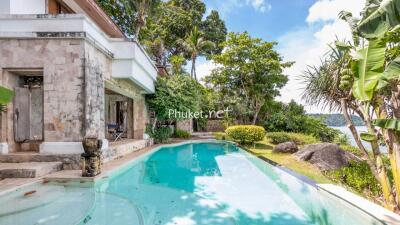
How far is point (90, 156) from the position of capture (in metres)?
6.16

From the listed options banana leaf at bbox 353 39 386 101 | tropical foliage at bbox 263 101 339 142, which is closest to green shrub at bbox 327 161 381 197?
banana leaf at bbox 353 39 386 101

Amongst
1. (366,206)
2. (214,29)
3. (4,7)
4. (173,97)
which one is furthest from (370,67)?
(214,29)

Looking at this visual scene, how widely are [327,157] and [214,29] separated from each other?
28359mm

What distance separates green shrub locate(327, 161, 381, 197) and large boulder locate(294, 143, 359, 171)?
1.66 ft

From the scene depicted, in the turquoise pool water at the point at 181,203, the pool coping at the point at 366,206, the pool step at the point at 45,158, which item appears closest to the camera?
the pool coping at the point at 366,206

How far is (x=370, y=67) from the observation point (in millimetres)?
3236

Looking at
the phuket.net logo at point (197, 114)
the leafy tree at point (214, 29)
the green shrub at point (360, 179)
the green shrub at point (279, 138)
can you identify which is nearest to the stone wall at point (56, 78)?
the phuket.net logo at point (197, 114)

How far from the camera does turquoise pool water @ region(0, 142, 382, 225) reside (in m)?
3.88

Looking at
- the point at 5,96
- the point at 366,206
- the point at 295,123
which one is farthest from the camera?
the point at 295,123

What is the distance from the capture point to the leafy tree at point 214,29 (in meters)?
31.9

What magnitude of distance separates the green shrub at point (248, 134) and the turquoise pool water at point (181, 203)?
680 cm

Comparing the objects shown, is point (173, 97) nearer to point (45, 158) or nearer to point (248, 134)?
point (248, 134)

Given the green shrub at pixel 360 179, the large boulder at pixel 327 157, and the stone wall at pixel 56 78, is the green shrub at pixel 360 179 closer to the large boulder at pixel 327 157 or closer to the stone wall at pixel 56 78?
the large boulder at pixel 327 157

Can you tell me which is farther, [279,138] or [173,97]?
[173,97]
